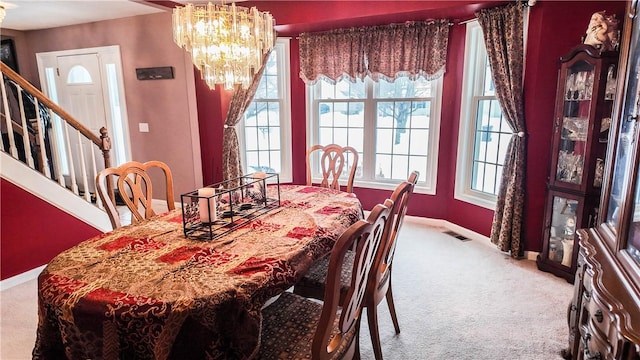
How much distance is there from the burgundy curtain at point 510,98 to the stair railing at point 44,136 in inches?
135

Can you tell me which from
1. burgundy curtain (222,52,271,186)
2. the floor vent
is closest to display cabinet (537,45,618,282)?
the floor vent

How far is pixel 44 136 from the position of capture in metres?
4.62

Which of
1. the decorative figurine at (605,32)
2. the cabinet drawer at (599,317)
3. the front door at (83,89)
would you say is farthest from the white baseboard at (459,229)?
the front door at (83,89)

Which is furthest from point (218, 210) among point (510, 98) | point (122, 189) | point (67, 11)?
point (67, 11)

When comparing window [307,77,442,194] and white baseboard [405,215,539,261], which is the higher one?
window [307,77,442,194]

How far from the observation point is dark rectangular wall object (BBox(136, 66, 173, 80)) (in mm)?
4215

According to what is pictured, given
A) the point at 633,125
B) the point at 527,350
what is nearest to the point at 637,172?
the point at 633,125

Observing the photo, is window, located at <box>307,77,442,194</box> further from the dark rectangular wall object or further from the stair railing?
the stair railing

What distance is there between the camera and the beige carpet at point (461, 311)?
2.02m

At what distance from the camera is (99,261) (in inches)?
57.0

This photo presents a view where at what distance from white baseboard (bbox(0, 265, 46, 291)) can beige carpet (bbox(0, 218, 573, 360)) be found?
48mm

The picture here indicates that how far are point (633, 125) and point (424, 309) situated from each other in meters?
1.57

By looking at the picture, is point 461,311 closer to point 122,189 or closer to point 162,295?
point 162,295

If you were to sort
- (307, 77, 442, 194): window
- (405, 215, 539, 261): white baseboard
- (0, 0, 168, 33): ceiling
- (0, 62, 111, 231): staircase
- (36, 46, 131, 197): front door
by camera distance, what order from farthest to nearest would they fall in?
1. (36, 46, 131, 197): front door
2. (307, 77, 442, 194): window
3. (0, 0, 168, 33): ceiling
4. (405, 215, 539, 261): white baseboard
5. (0, 62, 111, 231): staircase
